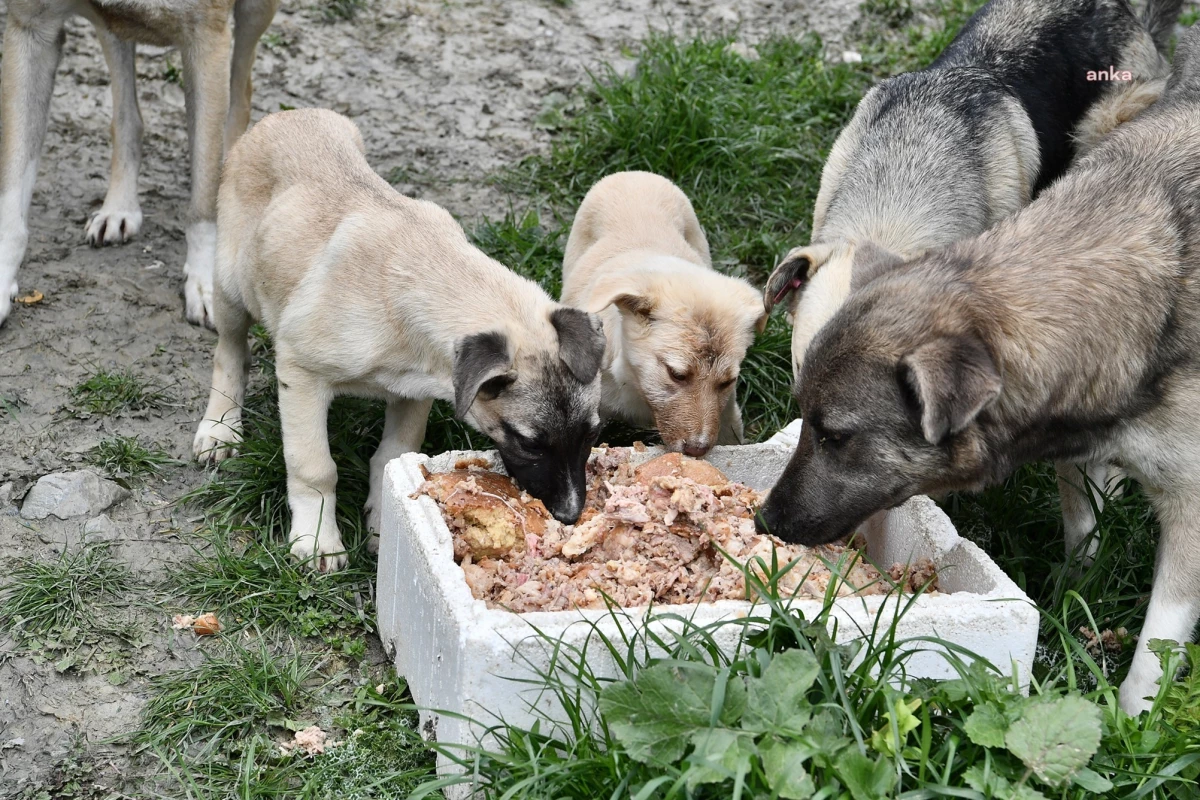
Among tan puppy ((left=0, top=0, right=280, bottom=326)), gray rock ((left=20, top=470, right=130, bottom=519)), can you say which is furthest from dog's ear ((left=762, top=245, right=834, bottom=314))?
tan puppy ((left=0, top=0, right=280, bottom=326))

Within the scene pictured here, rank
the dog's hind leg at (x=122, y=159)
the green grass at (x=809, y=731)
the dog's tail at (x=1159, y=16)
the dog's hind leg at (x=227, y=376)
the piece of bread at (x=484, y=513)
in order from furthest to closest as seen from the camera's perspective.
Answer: the dog's tail at (x=1159, y=16)
the dog's hind leg at (x=122, y=159)
the dog's hind leg at (x=227, y=376)
the piece of bread at (x=484, y=513)
the green grass at (x=809, y=731)

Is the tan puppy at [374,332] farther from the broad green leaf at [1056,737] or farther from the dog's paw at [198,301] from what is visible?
the broad green leaf at [1056,737]

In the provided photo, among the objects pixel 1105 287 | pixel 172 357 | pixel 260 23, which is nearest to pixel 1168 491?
pixel 1105 287

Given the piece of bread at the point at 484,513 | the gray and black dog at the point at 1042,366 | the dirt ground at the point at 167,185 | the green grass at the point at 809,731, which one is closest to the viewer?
the green grass at the point at 809,731

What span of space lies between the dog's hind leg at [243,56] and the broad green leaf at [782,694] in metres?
4.79

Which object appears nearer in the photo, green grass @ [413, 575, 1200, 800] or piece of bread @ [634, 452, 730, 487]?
green grass @ [413, 575, 1200, 800]

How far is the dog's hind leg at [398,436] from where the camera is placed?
5.18m

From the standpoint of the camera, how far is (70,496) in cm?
504

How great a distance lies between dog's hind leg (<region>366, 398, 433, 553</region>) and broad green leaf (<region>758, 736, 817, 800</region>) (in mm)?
2483

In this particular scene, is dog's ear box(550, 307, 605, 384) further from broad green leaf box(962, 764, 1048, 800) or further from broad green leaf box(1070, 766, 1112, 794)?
broad green leaf box(1070, 766, 1112, 794)

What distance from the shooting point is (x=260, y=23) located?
665 cm

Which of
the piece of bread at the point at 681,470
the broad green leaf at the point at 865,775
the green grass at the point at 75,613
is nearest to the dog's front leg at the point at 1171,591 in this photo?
the broad green leaf at the point at 865,775

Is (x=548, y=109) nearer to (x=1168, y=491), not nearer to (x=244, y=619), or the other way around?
(x=244, y=619)

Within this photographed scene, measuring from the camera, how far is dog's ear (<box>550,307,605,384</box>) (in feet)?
14.7
